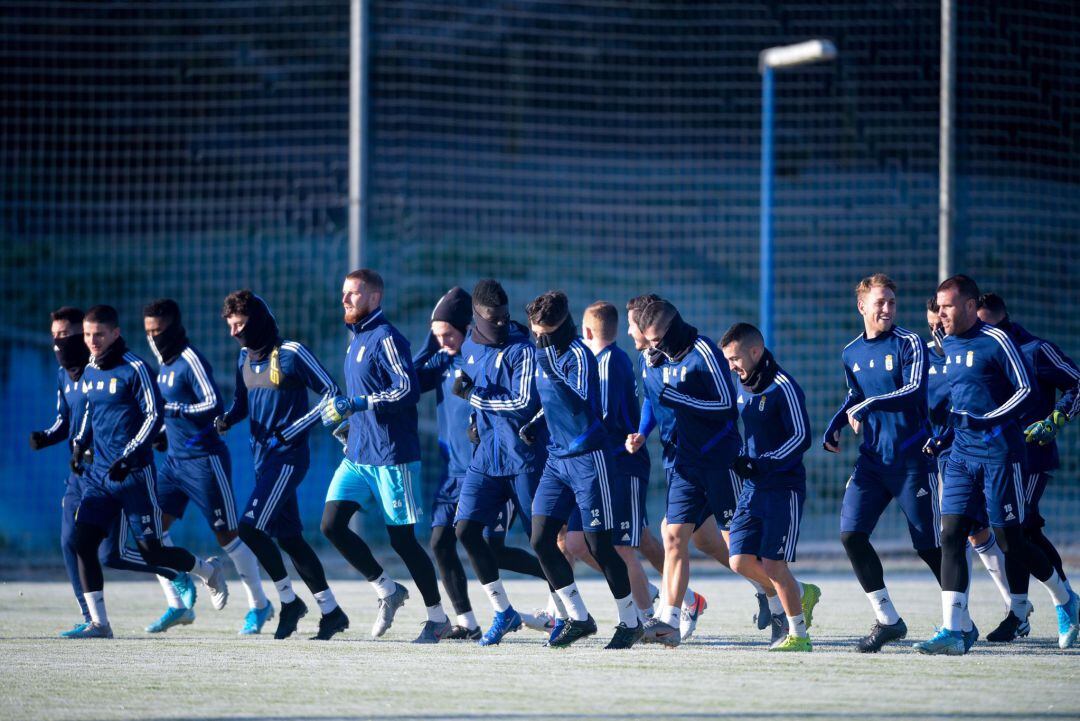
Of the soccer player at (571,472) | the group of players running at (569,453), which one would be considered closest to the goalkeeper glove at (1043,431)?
the group of players running at (569,453)

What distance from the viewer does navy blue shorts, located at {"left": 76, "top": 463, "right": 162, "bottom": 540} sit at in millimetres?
9297

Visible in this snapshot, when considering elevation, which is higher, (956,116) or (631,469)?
(956,116)

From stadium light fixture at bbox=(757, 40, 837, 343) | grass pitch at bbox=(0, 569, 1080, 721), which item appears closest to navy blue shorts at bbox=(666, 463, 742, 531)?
grass pitch at bbox=(0, 569, 1080, 721)

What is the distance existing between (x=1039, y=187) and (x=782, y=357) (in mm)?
3993

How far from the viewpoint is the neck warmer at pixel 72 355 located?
979cm

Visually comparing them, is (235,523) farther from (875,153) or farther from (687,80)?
(687,80)

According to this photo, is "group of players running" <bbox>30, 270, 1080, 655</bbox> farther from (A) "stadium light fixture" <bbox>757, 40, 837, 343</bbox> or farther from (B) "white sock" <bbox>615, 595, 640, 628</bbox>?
(A) "stadium light fixture" <bbox>757, 40, 837, 343</bbox>

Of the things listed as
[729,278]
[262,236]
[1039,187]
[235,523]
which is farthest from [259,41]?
A: [235,523]

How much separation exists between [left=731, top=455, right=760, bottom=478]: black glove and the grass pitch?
3.01 feet

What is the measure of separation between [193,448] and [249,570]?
0.82m

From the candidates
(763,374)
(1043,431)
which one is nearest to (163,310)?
(763,374)

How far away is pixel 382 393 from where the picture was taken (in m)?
8.84

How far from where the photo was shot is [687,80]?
27.3 metres

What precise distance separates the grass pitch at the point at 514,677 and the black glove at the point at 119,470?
36.9 inches
